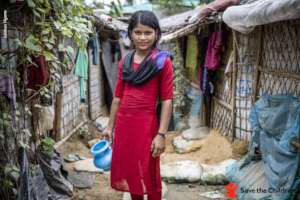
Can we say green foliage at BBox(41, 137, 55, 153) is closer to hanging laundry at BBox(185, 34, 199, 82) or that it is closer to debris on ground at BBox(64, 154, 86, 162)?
debris on ground at BBox(64, 154, 86, 162)

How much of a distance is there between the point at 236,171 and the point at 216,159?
1.11 metres

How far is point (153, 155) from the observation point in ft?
8.75

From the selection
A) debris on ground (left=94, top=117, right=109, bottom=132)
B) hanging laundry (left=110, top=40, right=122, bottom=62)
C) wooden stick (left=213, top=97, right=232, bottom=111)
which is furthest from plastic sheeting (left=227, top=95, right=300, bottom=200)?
hanging laundry (left=110, top=40, right=122, bottom=62)

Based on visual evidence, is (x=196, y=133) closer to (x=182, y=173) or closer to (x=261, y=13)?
(x=182, y=173)

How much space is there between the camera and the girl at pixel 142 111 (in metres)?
2.60

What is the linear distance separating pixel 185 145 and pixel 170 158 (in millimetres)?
673

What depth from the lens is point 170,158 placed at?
5945 millimetres

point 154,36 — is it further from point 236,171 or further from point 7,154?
point 236,171

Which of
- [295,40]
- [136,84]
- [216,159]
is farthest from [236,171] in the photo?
[136,84]

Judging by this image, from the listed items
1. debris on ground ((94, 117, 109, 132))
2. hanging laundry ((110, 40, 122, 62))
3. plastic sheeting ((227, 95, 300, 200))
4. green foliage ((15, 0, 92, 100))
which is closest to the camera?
green foliage ((15, 0, 92, 100))

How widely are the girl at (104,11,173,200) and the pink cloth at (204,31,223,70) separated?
3.61 m

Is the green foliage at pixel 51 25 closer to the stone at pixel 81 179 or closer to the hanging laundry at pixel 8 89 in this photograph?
the hanging laundry at pixel 8 89

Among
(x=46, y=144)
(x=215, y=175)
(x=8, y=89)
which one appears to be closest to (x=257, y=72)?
(x=215, y=175)

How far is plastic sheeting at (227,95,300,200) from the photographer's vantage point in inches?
132
